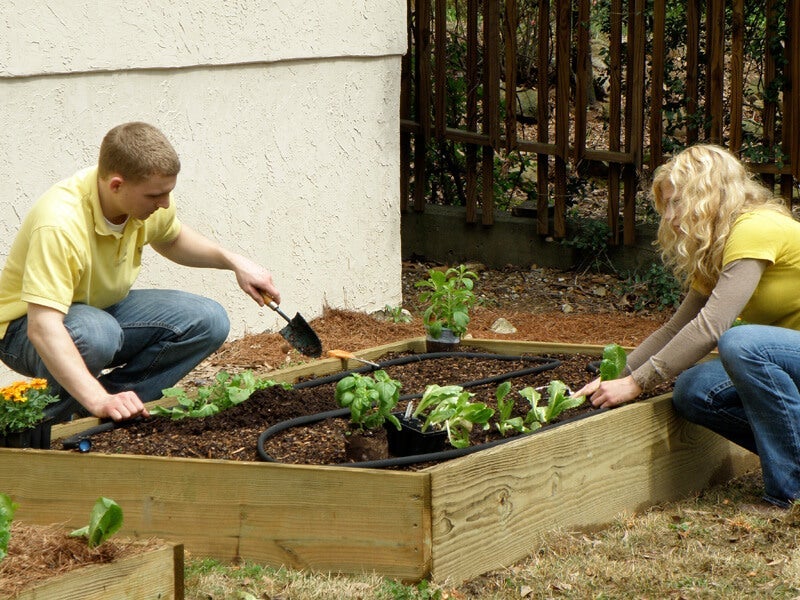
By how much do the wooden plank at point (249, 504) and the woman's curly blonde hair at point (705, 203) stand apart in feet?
4.60

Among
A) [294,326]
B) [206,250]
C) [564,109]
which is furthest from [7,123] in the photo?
[564,109]

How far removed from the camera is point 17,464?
142 inches

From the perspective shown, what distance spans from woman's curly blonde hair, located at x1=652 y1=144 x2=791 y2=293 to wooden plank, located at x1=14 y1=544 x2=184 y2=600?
2.08 metres

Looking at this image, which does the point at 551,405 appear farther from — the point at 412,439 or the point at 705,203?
the point at 705,203

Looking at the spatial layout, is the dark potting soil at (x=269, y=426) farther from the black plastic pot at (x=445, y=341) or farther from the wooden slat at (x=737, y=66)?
the wooden slat at (x=737, y=66)

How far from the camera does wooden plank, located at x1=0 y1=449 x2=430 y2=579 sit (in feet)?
10.6

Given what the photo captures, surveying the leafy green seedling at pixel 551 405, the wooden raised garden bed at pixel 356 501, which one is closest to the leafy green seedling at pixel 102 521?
the wooden raised garden bed at pixel 356 501

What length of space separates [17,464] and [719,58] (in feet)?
17.0

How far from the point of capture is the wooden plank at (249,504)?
3232 mm

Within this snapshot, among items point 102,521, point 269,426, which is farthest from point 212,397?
point 102,521

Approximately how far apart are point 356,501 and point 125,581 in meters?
0.78

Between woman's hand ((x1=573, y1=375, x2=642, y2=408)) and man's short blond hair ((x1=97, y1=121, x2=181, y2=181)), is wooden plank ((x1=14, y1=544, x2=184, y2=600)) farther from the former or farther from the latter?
woman's hand ((x1=573, y1=375, x2=642, y2=408))

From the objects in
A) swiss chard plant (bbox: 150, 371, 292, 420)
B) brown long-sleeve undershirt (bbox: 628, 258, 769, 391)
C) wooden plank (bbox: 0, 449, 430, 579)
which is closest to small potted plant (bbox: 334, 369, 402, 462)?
wooden plank (bbox: 0, 449, 430, 579)

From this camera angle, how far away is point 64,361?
372 centimetres
